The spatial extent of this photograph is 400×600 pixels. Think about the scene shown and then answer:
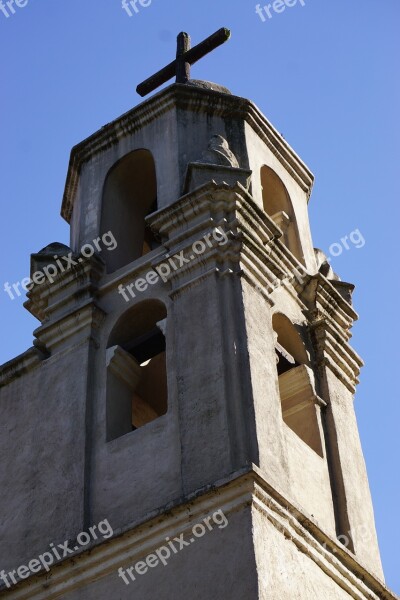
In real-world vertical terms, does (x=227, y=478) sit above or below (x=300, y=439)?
below

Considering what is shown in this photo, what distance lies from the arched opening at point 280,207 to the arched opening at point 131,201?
140 cm

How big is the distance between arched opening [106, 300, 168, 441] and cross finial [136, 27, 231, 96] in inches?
173

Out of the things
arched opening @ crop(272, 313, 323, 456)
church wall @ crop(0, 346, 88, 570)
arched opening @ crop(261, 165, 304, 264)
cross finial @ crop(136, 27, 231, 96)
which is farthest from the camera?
cross finial @ crop(136, 27, 231, 96)

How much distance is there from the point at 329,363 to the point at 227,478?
154 inches

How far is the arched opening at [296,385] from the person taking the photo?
51.5ft

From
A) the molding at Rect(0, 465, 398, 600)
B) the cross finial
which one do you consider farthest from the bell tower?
the cross finial

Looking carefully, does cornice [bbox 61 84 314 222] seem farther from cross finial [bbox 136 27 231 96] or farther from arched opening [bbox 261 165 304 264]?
cross finial [bbox 136 27 231 96]

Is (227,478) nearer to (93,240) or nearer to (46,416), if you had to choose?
(46,416)

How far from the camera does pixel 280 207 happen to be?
18.7m

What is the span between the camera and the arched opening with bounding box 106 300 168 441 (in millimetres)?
15172

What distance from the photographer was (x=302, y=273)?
17047 mm

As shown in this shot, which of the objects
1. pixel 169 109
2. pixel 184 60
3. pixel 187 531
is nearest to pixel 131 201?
pixel 169 109

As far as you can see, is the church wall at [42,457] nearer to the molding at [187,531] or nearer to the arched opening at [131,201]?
the molding at [187,531]

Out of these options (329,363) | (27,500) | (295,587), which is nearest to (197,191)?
(329,363)
